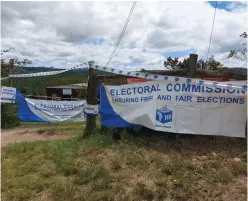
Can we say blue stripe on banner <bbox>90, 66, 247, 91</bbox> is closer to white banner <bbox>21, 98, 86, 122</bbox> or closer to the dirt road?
the dirt road

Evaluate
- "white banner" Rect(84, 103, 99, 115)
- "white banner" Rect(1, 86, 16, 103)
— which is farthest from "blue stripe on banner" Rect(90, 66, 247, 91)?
"white banner" Rect(1, 86, 16, 103)

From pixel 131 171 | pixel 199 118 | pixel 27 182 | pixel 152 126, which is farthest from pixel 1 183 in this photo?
pixel 199 118

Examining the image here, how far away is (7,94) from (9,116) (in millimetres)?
1095

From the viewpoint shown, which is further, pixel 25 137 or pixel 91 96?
pixel 25 137

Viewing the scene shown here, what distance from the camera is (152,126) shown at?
207 inches

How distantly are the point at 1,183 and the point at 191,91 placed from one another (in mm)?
3490

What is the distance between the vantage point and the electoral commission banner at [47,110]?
1258 cm

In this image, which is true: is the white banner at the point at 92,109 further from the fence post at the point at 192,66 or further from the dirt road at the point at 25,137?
the fence post at the point at 192,66

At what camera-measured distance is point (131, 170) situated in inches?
157

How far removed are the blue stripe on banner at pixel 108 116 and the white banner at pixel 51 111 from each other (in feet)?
24.2

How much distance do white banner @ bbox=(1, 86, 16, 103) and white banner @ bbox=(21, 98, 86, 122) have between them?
622 millimetres

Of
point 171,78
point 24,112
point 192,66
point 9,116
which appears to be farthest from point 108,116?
point 9,116

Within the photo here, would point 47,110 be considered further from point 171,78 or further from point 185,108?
point 185,108

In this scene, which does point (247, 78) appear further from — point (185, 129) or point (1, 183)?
point (1, 183)
